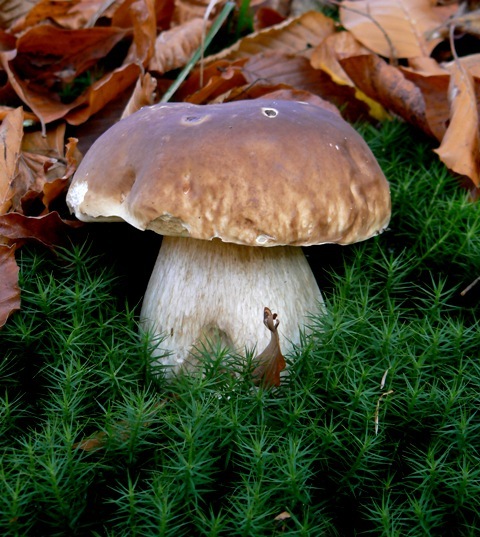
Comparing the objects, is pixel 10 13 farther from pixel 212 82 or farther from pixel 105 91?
pixel 212 82

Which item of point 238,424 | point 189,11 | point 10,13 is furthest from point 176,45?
point 238,424

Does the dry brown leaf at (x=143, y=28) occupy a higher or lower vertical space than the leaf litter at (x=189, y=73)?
higher

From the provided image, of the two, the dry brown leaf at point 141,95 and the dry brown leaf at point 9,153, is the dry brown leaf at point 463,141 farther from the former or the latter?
the dry brown leaf at point 9,153

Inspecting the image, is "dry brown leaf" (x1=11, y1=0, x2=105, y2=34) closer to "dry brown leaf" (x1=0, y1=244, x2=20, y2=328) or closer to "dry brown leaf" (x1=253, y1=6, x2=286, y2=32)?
"dry brown leaf" (x1=253, y1=6, x2=286, y2=32)

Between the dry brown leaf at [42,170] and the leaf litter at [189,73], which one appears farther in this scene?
the leaf litter at [189,73]

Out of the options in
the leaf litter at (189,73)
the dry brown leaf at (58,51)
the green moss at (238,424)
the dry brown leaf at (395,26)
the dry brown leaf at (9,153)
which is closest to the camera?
the green moss at (238,424)

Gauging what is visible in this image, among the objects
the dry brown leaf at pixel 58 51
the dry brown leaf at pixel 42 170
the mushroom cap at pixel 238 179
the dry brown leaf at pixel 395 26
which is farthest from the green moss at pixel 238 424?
the dry brown leaf at pixel 395 26

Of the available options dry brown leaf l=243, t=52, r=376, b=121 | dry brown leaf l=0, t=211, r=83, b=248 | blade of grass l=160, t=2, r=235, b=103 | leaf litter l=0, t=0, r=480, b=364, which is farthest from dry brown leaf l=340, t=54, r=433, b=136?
dry brown leaf l=0, t=211, r=83, b=248
